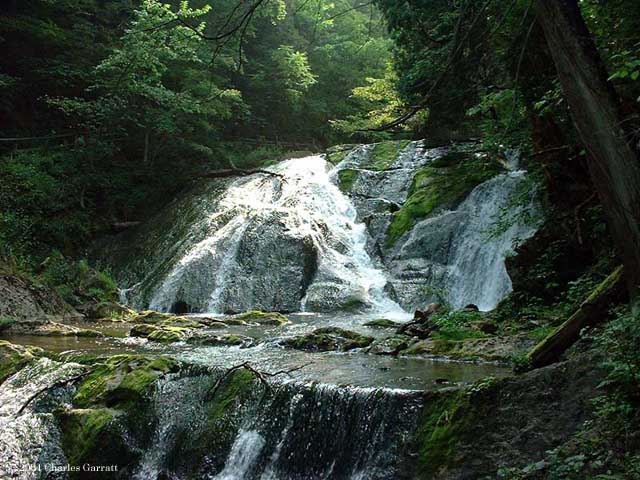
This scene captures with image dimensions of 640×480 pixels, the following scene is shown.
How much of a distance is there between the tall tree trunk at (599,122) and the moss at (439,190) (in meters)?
10.1

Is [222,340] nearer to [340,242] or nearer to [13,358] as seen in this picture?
[13,358]

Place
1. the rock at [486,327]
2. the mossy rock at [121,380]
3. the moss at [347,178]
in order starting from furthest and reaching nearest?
the moss at [347,178] < the rock at [486,327] < the mossy rock at [121,380]

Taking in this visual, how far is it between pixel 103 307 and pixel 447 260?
325 inches

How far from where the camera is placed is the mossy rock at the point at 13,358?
24.0ft

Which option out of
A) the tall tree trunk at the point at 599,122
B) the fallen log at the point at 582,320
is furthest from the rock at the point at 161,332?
the tall tree trunk at the point at 599,122

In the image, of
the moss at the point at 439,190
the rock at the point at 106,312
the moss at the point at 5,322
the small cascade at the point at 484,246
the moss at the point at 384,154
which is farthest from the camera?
the moss at the point at 384,154

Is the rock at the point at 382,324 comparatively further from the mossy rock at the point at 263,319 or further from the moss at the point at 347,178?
the moss at the point at 347,178

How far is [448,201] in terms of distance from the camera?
50.1 feet

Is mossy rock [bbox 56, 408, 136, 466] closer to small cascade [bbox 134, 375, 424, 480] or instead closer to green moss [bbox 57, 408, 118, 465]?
green moss [bbox 57, 408, 118, 465]

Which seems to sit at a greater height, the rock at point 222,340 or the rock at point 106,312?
the rock at point 106,312

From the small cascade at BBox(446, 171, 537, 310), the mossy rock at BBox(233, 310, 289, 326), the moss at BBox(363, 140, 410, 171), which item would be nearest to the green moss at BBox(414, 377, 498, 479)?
the small cascade at BBox(446, 171, 537, 310)

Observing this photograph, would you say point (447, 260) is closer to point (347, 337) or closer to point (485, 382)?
point (347, 337)

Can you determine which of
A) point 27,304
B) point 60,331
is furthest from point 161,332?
point 27,304

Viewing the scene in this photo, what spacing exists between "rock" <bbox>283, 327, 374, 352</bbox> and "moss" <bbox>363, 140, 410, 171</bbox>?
11.5 metres
